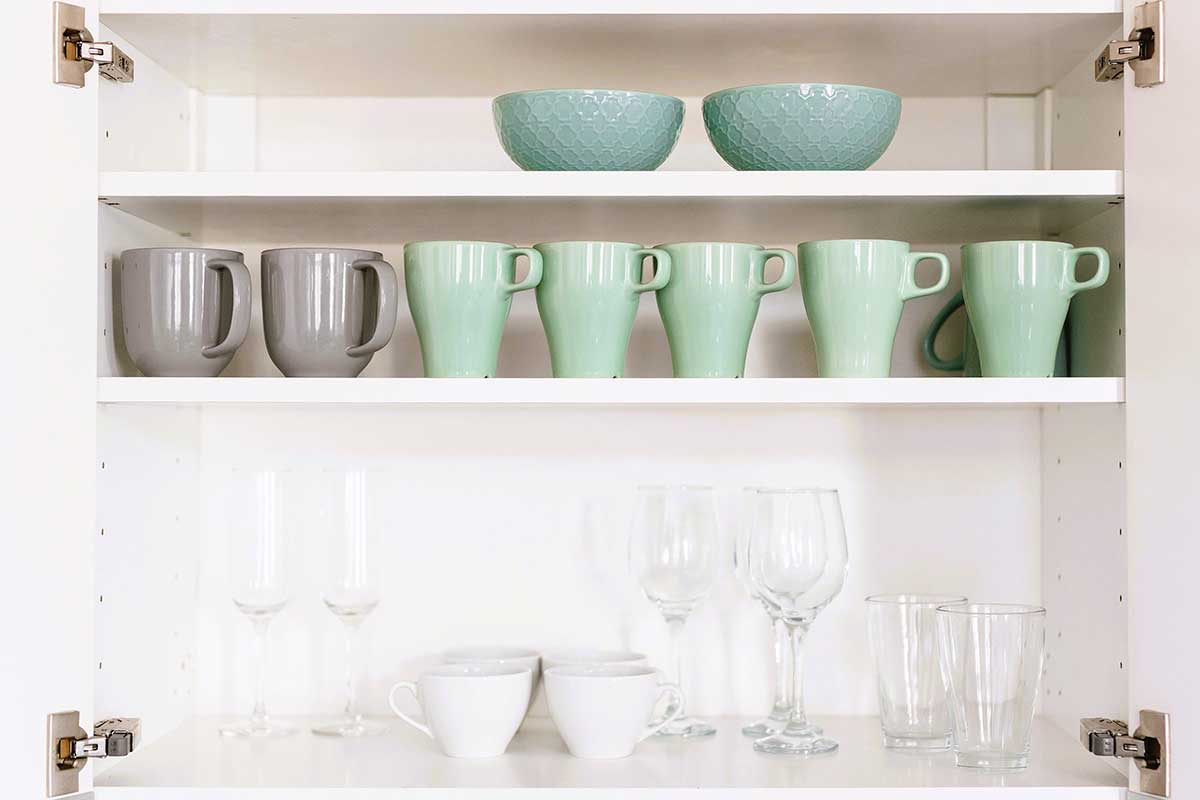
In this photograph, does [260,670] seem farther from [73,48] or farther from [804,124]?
[804,124]

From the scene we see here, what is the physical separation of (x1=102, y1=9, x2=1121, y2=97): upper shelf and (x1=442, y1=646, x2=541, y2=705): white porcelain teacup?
54cm

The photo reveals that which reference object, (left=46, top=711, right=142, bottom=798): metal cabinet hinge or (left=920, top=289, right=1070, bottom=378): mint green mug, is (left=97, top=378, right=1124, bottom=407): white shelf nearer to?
(left=920, top=289, right=1070, bottom=378): mint green mug

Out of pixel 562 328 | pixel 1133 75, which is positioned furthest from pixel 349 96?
pixel 1133 75

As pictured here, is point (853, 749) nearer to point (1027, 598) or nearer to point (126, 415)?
point (1027, 598)

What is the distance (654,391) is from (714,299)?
0.10 m

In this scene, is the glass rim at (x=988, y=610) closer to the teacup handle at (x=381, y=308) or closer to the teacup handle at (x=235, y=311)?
the teacup handle at (x=381, y=308)

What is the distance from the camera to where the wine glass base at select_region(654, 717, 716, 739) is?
3.72 ft

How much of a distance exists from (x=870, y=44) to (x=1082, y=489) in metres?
0.44

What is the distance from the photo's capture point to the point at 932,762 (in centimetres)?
105

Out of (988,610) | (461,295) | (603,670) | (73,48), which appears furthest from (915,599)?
(73,48)

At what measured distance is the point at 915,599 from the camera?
1.17 meters

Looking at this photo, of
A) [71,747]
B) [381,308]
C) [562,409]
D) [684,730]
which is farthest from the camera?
[562,409]

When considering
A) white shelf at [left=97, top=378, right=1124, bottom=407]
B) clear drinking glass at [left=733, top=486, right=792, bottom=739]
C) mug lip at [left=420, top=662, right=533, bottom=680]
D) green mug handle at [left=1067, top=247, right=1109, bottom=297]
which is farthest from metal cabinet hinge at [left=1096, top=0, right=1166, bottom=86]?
mug lip at [left=420, top=662, right=533, bottom=680]

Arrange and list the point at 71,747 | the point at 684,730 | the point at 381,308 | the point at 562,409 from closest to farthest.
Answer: the point at 71,747, the point at 381,308, the point at 684,730, the point at 562,409
